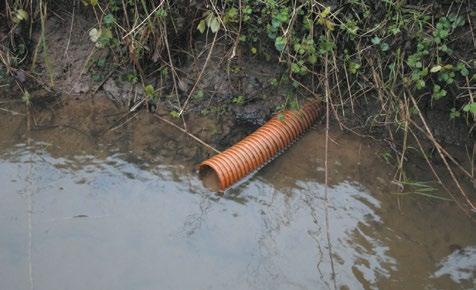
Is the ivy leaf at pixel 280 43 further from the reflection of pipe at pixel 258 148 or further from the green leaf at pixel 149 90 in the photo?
the green leaf at pixel 149 90

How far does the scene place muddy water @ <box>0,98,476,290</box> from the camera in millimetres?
3266

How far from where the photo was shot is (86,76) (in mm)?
4582

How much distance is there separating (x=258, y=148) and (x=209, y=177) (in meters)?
0.39

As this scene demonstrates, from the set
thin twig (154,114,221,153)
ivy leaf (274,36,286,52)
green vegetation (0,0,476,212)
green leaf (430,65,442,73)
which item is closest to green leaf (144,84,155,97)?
green vegetation (0,0,476,212)

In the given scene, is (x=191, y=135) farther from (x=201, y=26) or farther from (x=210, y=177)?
(x=201, y=26)

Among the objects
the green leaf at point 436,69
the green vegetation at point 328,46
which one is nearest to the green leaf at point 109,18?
the green vegetation at point 328,46

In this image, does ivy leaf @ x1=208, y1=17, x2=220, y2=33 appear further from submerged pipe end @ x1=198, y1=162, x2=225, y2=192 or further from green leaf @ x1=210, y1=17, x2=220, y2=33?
submerged pipe end @ x1=198, y1=162, x2=225, y2=192

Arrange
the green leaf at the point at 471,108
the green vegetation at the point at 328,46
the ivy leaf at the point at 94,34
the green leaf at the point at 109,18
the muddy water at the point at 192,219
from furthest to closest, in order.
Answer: the ivy leaf at the point at 94,34 → the green leaf at the point at 109,18 → the green vegetation at the point at 328,46 → the green leaf at the point at 471,108 → the muddy water at the point at 192,219

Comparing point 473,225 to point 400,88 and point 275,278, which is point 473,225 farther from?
point 275,278

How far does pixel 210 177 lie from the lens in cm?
392

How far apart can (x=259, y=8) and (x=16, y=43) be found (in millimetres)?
2030

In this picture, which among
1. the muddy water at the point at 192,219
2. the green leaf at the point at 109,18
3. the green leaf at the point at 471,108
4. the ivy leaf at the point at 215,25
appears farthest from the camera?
the green leaf at the point at 109,18

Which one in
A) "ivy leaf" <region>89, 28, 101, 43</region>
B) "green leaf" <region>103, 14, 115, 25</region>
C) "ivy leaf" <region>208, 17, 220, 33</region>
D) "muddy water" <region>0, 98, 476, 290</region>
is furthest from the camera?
"ivy leaf" <region>89, 28, 101, 43</region>

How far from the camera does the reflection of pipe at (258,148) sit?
149 inches
